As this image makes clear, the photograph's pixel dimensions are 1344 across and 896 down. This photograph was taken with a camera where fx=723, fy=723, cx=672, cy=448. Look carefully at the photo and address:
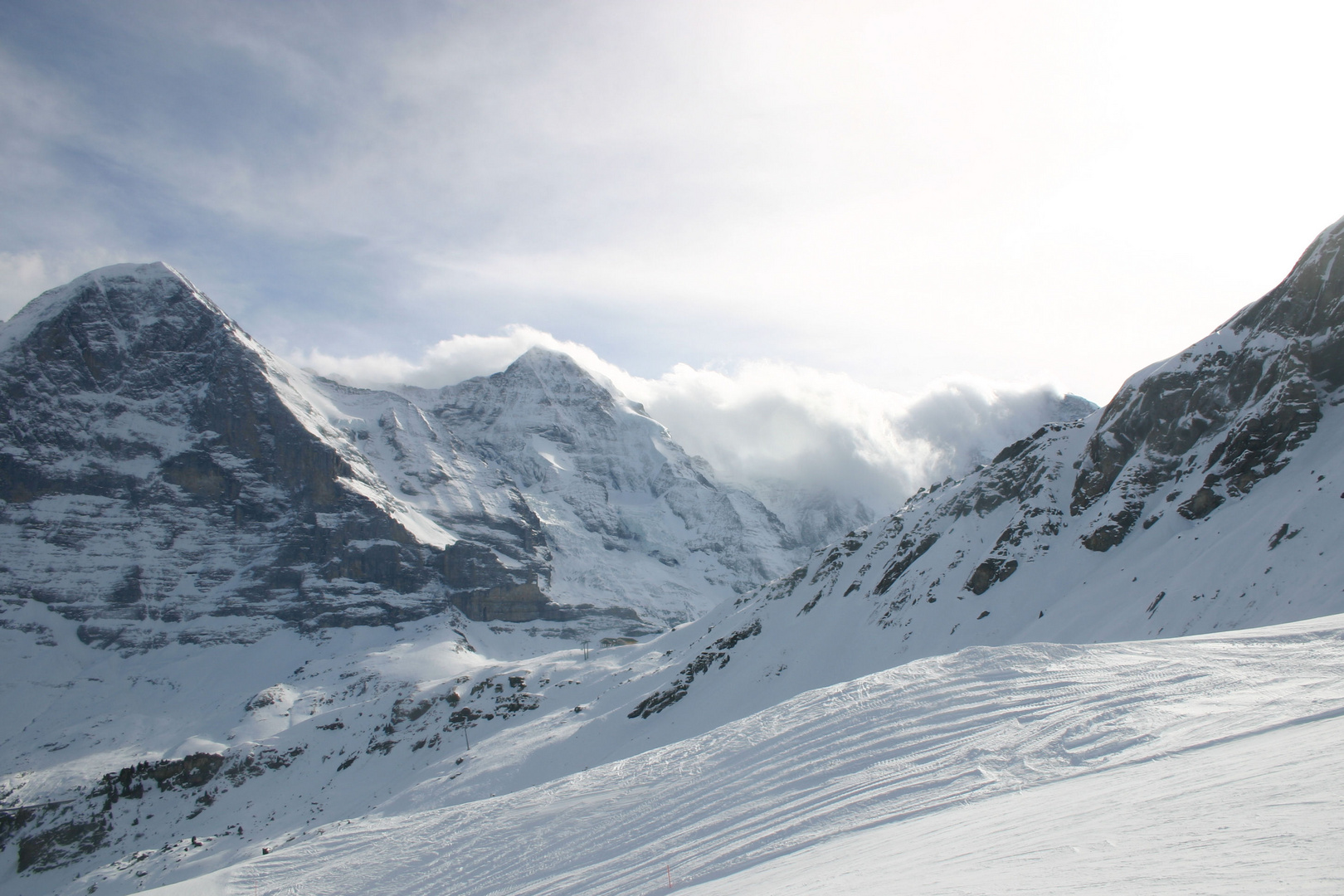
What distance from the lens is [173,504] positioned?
175750mm

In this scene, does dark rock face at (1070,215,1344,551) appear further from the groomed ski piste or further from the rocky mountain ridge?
the groomed ski piste

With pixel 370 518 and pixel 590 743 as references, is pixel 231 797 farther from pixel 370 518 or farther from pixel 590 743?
pixel 370 518

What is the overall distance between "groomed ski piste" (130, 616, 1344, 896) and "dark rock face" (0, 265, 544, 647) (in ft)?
474

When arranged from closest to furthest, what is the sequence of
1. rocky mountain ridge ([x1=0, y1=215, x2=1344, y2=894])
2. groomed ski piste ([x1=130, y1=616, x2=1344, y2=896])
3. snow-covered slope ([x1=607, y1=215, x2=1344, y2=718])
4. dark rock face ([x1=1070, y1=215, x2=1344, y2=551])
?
groomed ski piste ([x1=130, y1=616, x2=1344, y2=896]), snow-covered slope ([x1=607, y1=215, x2=1344, y2=718]), rocky mountain ridge ([x1=0, y1=215, x2=1344, y2=894]), dark rock face ([x1=1070, y1=215, x2=1344, y2=551])

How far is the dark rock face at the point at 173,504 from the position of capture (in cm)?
15588

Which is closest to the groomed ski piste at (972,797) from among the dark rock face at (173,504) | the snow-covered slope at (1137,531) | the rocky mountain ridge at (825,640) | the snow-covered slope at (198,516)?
the rocky mountain ridge at (825,640)

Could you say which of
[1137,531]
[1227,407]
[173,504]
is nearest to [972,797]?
[1137,531]

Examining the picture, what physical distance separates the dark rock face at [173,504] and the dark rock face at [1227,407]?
146355mm

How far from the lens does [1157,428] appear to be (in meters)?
55.9

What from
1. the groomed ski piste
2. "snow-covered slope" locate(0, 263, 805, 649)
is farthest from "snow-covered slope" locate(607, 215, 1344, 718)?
"snow-covered slope" locate(0, 263, 805, 649)

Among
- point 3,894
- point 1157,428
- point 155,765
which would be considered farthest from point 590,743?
point 3,894

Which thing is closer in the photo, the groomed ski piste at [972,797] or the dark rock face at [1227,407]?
the groomed ski piste at [972,797]

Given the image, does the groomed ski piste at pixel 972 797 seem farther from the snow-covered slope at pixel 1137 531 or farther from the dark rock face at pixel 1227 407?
the dark rock face at pixel 1227 407

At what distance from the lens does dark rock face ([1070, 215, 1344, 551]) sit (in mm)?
46531
